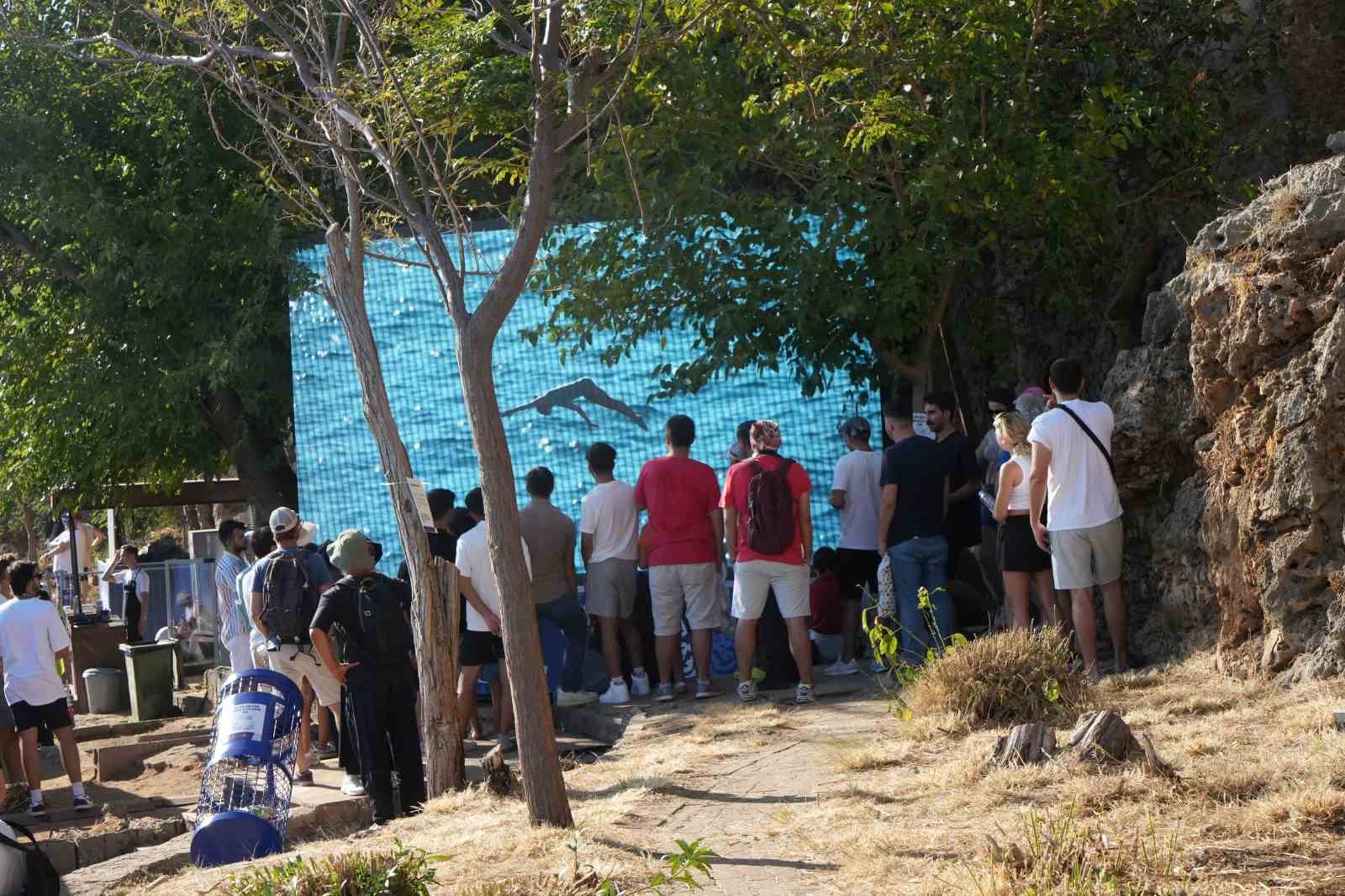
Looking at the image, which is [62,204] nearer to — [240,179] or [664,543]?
[240,179]

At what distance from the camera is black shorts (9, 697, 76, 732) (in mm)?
10430

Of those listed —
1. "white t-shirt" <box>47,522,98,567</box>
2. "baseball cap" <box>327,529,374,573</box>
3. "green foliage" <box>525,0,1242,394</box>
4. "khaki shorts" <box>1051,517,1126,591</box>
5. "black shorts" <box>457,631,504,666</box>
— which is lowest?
"black shorts" <box>457,631,504,666</box>

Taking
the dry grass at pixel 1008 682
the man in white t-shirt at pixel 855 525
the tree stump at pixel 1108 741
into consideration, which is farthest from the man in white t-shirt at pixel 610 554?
the tree stump at pixel 1108 741

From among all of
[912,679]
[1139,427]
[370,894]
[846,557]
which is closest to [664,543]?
[846,557]

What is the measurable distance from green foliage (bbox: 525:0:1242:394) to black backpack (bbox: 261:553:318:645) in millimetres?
3495

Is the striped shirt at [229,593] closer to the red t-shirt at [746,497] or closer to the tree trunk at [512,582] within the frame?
the red t-shirt at [746,497]

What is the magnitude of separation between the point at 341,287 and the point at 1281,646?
5.42 metres

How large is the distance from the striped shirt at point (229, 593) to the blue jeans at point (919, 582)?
5.04m

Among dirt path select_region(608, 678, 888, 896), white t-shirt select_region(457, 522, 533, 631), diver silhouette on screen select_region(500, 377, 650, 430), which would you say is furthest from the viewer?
diver silhouette on screen select_region(500, 377, 650, 430)

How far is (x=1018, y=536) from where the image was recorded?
8812 millimetres

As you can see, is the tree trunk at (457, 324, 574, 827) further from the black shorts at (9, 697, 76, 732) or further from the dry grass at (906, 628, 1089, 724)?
the black shorts at (9, 697, 76, 732)

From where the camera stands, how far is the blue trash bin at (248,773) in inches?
288

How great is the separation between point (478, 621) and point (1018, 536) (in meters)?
3.78

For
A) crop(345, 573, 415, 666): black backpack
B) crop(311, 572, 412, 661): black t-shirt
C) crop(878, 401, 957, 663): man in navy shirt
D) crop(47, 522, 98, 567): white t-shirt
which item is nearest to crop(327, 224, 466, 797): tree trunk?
crop(345, 573, 415, 666): black backpack
